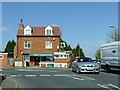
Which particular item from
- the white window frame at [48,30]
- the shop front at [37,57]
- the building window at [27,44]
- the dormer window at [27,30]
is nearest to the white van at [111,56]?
the shop front at [37,57]

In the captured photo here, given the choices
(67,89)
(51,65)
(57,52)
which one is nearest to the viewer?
(67,89)

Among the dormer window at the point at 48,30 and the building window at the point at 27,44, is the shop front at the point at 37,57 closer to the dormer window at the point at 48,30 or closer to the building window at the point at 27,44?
the building window at the point at 27,44

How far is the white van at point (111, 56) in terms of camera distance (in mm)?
29578

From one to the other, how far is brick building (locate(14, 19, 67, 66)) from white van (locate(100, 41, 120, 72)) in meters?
33.9

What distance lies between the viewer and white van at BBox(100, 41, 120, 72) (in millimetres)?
29578

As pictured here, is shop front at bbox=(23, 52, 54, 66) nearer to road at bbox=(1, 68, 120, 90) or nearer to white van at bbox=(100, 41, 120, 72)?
white van at bbox=(100, 41, 120, 72)

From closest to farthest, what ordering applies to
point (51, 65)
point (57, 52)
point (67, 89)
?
1. point (67, 89)
2. point (51, 65)
3. point (57, 52)

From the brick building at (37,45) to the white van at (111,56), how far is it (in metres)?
33.9

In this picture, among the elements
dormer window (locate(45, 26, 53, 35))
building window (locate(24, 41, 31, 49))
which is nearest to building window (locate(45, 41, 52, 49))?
dormer window (locate(45, 26, 53, 35))

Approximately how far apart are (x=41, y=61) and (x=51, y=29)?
719cm

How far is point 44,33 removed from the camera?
70.2m

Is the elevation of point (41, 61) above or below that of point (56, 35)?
below

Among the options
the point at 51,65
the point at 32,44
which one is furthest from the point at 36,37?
the point at 51,65

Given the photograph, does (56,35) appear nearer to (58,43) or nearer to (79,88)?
(58,43)
